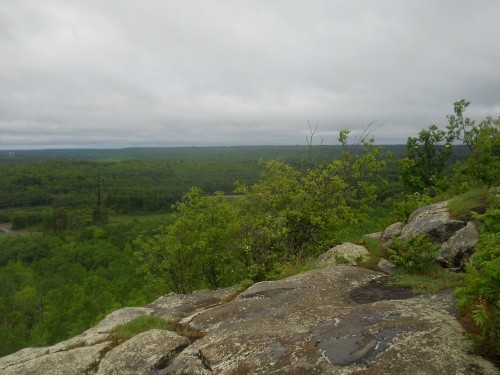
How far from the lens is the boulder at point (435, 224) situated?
9453 mm

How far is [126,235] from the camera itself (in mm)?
86000

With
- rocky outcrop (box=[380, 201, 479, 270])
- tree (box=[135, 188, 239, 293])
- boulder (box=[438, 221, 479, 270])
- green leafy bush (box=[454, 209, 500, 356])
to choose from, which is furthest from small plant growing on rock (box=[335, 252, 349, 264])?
tree (box=[135, 188, 239, 293])

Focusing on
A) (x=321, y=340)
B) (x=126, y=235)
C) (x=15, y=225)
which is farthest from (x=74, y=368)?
(x=15, y=225)

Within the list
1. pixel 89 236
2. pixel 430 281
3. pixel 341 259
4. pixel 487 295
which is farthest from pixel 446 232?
pixel 89 236

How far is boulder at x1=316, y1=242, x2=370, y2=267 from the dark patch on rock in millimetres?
1819

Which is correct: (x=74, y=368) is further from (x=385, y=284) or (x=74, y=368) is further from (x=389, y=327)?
(x=385, y=284)

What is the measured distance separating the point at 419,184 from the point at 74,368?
24.6 metres

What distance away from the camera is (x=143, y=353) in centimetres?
635

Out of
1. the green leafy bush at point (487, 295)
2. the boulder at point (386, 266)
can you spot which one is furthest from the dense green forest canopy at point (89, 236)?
the green leafy bush at point (487, 295)

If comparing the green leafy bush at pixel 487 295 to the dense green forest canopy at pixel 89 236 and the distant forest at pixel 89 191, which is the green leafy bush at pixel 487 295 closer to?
the dense green forest canopy at pixel 89 236

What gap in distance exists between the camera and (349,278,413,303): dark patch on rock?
7.10 meters

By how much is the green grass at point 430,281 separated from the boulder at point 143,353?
15.1 ft

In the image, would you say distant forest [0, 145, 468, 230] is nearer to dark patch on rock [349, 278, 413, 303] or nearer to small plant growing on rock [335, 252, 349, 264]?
small plant growing on rock [335, 252, 349, 264]

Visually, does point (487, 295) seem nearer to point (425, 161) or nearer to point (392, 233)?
point (392, 233)
